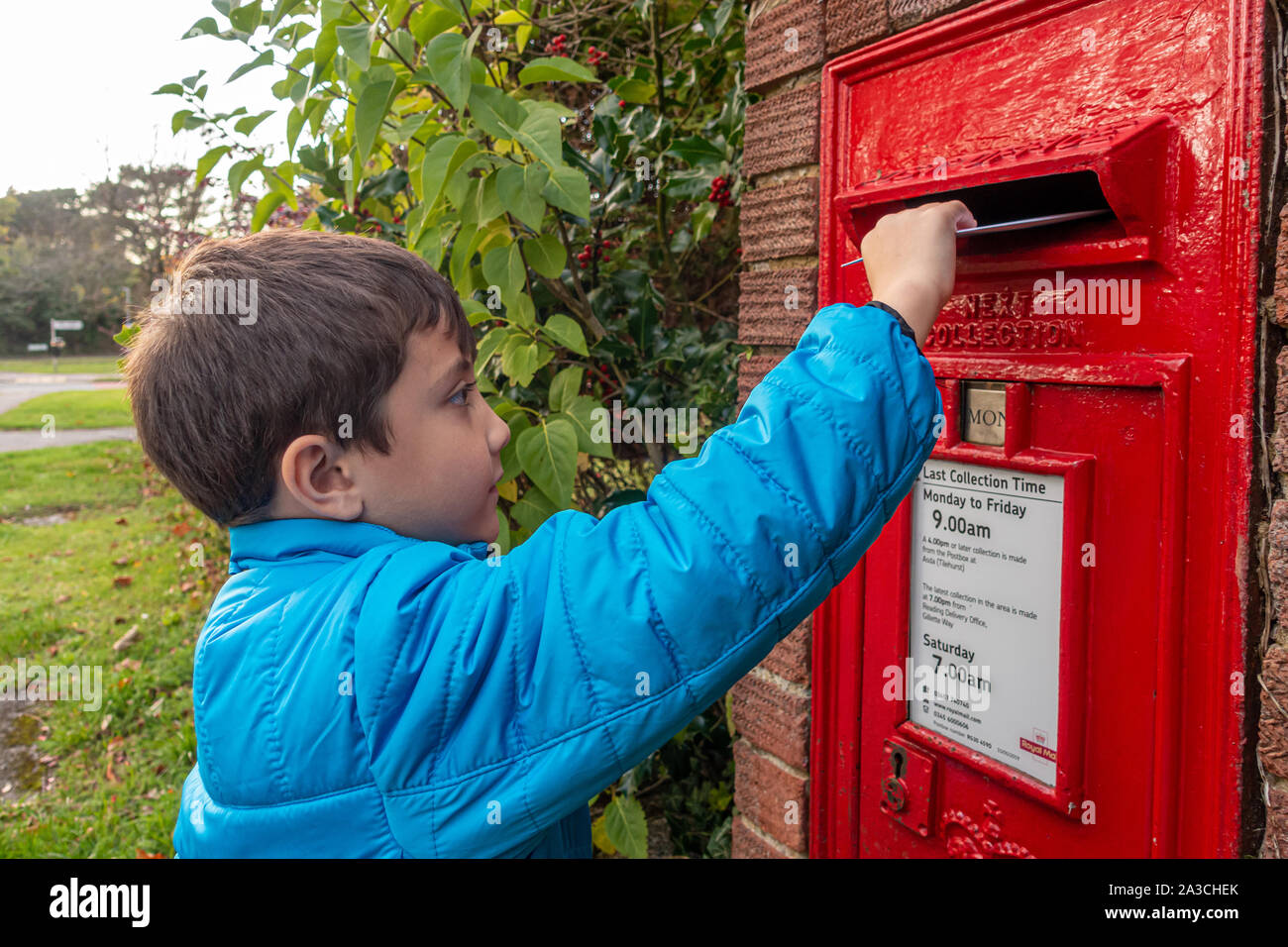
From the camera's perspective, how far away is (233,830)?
876 millimetres

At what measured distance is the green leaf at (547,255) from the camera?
1756 millimetres

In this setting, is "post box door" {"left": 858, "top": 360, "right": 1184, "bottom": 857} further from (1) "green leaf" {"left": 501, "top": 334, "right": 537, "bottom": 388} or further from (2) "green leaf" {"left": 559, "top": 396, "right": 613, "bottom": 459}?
(1) "green leaf" {"left": 501, "top": 334, "right": 537, "bottom": 388}

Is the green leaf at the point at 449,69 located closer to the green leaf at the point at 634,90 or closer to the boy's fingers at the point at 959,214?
the green leaf at the point at 634,90

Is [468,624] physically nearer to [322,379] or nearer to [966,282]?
[322,379]

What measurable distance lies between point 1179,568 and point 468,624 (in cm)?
72

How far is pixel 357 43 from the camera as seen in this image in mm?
1458

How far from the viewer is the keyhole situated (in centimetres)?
126

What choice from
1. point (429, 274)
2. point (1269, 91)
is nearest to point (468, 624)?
point (429, 274)

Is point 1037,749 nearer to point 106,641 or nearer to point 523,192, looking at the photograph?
point 523,192

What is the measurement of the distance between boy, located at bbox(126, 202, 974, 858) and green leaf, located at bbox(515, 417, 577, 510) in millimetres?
662

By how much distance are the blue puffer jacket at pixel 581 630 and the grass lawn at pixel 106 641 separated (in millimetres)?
1596

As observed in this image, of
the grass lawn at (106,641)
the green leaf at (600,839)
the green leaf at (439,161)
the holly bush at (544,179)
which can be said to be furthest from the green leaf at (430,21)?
the green leaf at (600,839)
